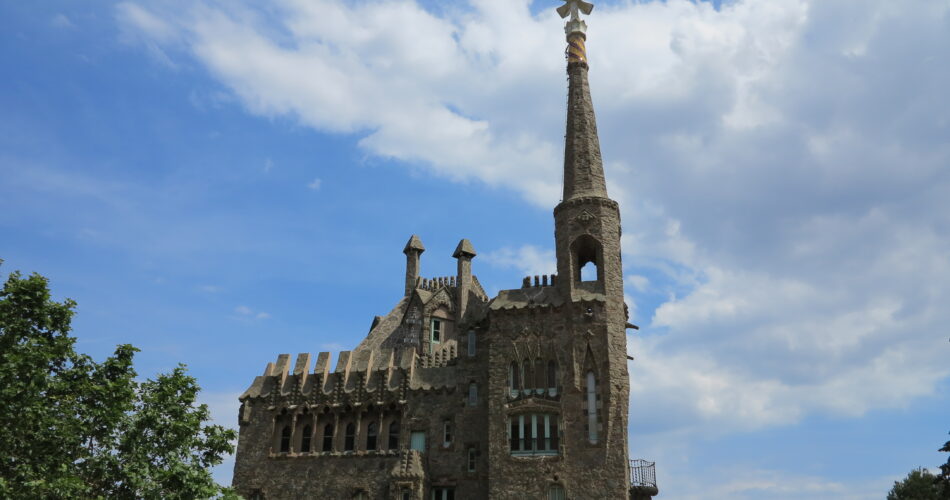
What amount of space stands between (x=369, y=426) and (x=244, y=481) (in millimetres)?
8660

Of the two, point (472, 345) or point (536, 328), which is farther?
point (472, 345)

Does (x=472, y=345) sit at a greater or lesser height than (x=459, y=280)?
lesser

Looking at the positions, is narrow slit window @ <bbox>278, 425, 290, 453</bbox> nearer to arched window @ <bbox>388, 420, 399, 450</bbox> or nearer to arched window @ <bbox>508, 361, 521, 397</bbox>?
arched window @ <bbox>388, 420, 399, 450</bbox>

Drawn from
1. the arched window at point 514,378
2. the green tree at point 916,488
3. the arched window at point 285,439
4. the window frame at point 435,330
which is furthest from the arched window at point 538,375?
the green tree at point 916,488

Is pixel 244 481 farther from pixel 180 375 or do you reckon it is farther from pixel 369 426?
pixel 180 375

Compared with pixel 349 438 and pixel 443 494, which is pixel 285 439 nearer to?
pixel 349 438

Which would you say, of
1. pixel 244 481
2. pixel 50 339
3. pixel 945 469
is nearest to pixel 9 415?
pixel 50 339

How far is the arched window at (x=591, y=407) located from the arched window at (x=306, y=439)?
59.4 ft

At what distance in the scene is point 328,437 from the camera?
1955 inches

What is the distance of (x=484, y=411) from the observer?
154 feet

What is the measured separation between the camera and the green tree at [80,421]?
102ft

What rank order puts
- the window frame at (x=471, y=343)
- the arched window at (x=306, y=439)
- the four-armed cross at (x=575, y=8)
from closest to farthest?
the arched window at (x=306, y=439) → the window frame at (x=471, y=343) → the four-armed cross at (x=575, y=8)

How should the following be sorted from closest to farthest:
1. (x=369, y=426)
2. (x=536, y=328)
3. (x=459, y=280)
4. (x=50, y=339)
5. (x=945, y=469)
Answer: (x=50, y=339) < (x=945, y=469) < (x=536, y=328) < (x=369, y=426) < (x=459, y=280)

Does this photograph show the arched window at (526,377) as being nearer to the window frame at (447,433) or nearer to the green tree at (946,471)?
the window frame at (447,433)
